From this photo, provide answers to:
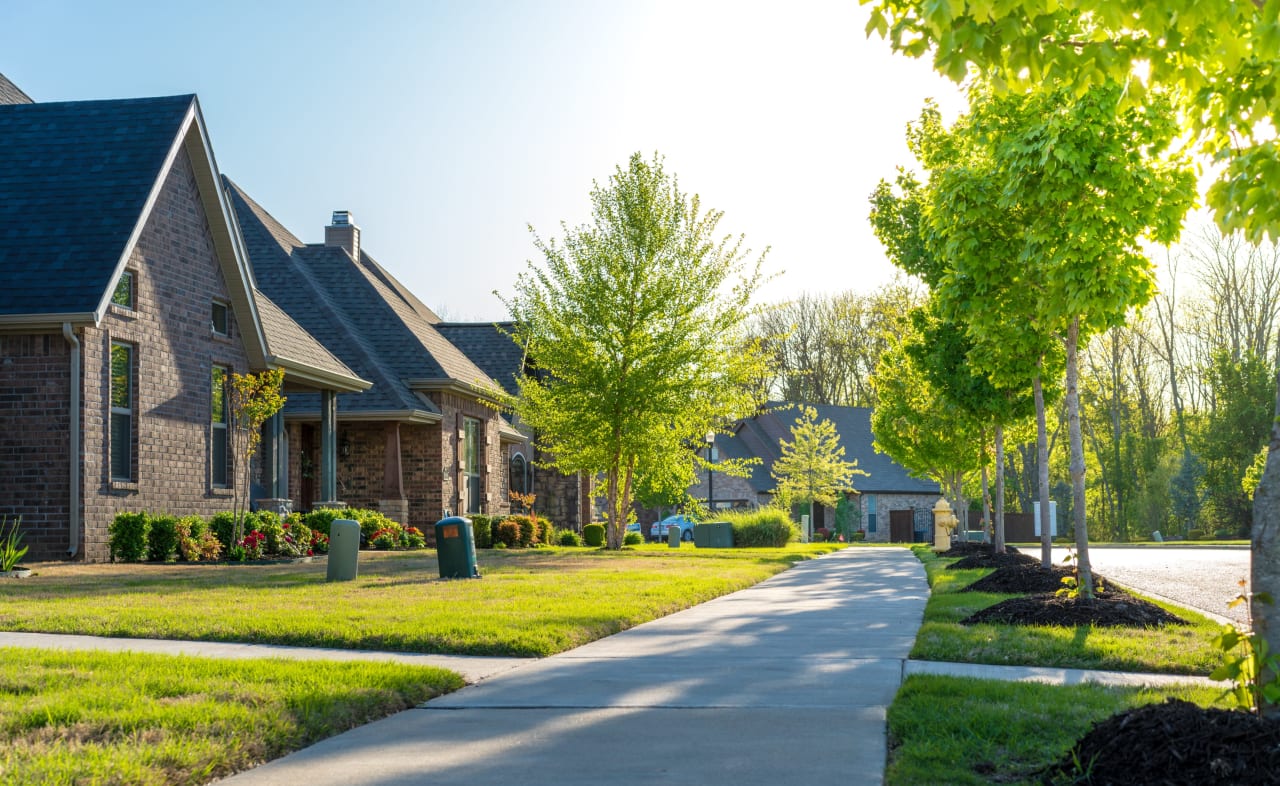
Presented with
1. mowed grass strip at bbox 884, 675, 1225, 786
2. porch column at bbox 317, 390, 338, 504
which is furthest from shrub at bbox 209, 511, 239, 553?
mowed grass strip at bbox 884, 675, 1225, 786

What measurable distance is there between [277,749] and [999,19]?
4.89 metres

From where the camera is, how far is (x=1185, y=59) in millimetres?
6277

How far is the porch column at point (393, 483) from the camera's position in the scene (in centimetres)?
3081

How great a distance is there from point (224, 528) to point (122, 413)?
284 cm

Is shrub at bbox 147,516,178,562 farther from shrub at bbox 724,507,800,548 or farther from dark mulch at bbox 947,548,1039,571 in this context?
shrub at bbox 724,507,800,548

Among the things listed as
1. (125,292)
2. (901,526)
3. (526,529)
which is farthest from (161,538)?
(901,526)

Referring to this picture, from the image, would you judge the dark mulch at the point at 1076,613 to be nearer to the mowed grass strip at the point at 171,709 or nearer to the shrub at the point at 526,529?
the mowed grass strip at the point at 171,709

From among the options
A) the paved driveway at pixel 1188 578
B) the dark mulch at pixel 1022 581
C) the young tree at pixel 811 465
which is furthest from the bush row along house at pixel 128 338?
the young tree at pixel 811 465

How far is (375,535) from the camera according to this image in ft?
Result: 90.3

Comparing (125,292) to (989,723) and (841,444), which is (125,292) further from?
(841,444)

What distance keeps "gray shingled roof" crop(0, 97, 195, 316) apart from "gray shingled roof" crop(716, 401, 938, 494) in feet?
151

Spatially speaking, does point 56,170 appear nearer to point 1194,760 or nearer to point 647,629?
point 647,629

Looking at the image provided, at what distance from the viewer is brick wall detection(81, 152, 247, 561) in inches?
733

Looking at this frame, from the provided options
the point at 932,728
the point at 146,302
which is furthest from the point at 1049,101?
the point at 146,302
